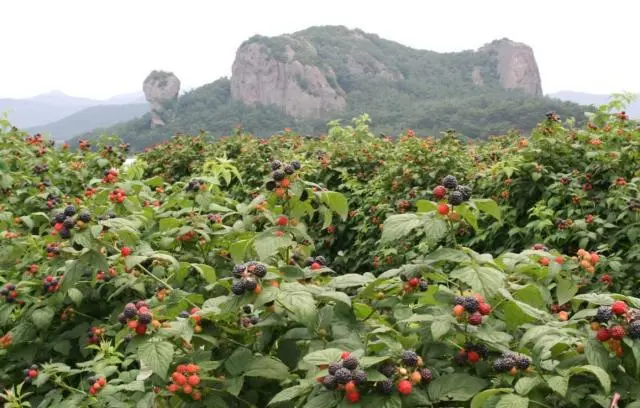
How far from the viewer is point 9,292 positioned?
3.31m

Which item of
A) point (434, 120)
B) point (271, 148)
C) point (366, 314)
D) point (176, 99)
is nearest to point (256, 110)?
point (176, 99)

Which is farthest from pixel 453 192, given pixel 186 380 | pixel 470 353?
pixel 186 380

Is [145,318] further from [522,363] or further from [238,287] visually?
[522,363]

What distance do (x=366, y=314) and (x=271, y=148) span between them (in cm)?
889

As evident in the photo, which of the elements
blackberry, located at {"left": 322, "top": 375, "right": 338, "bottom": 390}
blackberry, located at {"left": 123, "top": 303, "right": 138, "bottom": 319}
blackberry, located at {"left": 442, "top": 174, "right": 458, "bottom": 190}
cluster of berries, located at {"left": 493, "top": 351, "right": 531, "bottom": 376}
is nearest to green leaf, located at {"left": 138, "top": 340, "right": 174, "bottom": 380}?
blackberry, located at {"left": 123, "top": 303, "right": 138, "bottom": 319}

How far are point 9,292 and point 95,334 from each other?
2.31ft

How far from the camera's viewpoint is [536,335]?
168cm

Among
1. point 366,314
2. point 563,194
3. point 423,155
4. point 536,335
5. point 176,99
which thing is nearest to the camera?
point 536,335

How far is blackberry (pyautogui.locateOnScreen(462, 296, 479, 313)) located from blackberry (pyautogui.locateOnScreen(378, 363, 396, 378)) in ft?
1.00

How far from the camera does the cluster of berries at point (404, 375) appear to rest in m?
1.54

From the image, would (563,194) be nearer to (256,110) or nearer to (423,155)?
(423,155)

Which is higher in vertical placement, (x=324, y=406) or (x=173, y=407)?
(x=324, y=406)

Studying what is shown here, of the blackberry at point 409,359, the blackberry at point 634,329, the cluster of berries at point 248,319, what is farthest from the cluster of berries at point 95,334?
the blackberry at point 634,329

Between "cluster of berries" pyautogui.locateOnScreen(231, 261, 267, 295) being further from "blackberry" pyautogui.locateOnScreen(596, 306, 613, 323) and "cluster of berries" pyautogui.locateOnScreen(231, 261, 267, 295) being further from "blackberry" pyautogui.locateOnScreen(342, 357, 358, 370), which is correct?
"blackberry" pyautogui.locateOnScreen(596, 306, 613, 323)
